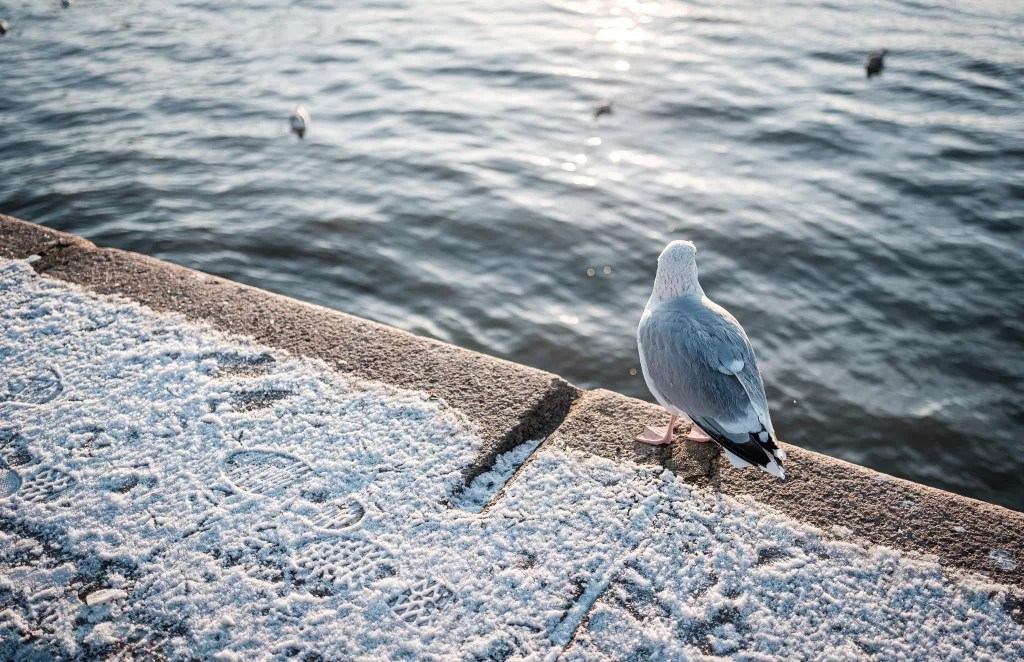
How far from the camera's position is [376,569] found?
2236 mm

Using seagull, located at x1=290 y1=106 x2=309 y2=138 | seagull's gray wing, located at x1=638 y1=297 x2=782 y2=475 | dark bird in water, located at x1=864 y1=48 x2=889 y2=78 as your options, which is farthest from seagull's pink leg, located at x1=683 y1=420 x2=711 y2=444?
dark bird in water, located at x1=864 y1=48 x2=889 y2=78

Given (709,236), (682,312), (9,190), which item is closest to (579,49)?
(709,236)

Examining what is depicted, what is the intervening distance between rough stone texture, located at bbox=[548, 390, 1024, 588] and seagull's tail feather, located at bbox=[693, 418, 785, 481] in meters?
0.09

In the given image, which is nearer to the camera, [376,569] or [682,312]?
[376,569]

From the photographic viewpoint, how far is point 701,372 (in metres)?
2.88

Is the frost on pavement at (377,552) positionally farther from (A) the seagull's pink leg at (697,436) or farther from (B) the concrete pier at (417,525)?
(A) the seagull's pink leg at (697,436)

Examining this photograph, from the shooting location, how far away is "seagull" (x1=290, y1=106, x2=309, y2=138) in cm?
848

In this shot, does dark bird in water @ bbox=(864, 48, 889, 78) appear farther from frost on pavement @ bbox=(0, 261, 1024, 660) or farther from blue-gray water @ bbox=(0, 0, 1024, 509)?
frost on pavement @ bbox=(0, 261, 1024, 660)

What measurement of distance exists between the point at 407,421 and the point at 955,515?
1.88 metres

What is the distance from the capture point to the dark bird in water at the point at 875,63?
988cm

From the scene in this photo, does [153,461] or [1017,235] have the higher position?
[153,461]

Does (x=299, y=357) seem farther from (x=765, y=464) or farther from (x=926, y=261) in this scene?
(x=926, y=261)

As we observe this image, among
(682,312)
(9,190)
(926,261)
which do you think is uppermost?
(682,312)

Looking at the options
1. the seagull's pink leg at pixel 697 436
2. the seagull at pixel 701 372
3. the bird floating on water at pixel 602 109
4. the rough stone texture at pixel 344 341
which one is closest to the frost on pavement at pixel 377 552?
the rough stone texture at pixel 344 341
